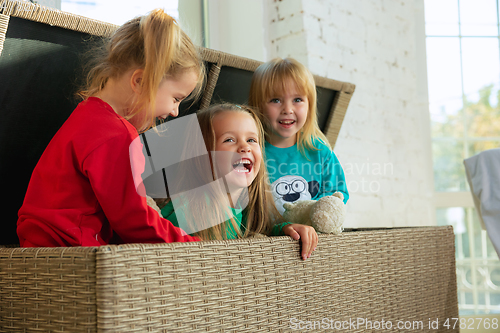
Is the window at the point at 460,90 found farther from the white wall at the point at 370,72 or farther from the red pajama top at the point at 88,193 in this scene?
the red pajama top at the point at 88,193

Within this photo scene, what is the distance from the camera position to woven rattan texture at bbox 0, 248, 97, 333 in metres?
0.54

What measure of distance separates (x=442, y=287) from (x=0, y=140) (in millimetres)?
1197

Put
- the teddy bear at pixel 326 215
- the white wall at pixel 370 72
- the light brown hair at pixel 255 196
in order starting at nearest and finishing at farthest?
the teddy bear at pixel 326 215 < the light brown hair at pixel 255 196 < the white wall at pixel 370 72

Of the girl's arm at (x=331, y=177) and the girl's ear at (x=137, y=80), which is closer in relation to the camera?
the girl's ear at (x=137, y=80)

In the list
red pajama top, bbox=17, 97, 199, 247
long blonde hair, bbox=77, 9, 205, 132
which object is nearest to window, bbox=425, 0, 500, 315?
long blonde hair, bbox=77, 9, 205, 132

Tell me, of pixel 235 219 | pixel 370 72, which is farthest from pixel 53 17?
pixel 370 72

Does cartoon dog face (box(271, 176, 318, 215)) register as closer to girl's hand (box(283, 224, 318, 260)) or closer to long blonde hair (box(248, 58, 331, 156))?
long blonde hair (box(248, 58, 331, 156))

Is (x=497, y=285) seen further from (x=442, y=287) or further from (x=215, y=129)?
(x=215, y=129)

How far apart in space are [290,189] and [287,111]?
10.0 inches

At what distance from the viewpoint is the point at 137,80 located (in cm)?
85

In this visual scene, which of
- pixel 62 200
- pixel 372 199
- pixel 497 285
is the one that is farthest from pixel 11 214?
pixel 497 285

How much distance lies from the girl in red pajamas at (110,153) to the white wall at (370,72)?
1187mm

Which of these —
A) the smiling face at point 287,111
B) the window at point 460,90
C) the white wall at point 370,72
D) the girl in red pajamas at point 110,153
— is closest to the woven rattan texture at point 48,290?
the girl in red pajamas at point 110,153

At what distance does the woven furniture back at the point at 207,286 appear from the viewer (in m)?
0.55
